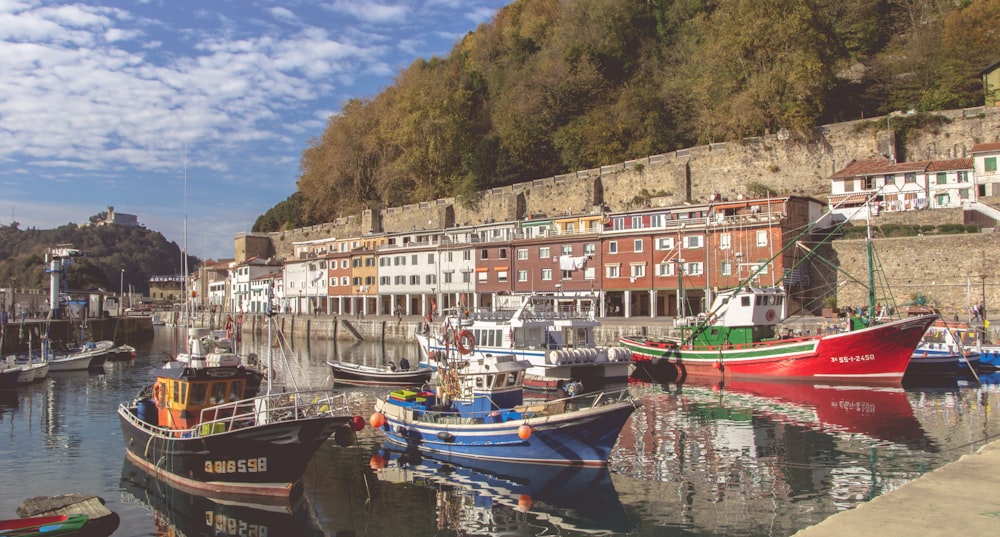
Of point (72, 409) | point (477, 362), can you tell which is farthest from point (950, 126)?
point (72, 409)

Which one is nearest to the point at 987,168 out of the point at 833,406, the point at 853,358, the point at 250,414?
the point at 853,358

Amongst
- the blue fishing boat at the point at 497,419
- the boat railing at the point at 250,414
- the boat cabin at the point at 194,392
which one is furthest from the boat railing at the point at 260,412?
the blue fishing boat at the point at 497,419

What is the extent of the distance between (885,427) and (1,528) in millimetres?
24036

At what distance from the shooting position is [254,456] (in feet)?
56.7

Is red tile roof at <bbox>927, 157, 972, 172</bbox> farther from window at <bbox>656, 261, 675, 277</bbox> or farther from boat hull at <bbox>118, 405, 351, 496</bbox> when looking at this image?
boat hull at <bbox>118, 405, 351, 496</bbox>

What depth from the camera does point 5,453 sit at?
2291 centimetres

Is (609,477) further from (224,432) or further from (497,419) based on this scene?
(224,432)

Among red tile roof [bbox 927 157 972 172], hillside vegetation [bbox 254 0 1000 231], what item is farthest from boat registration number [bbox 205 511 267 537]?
hillside vegetation [bbox 254 0 1000 231]

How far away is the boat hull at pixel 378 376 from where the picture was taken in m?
36.4

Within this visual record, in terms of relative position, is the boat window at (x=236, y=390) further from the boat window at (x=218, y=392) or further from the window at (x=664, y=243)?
the window at (x=664, y=243)

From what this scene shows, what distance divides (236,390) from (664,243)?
40252 millimetres

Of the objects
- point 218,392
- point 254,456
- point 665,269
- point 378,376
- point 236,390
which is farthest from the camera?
point 665,269

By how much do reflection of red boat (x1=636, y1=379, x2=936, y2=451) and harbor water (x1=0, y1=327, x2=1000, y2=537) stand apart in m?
0.12

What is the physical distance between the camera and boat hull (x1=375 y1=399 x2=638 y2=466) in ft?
62.6
